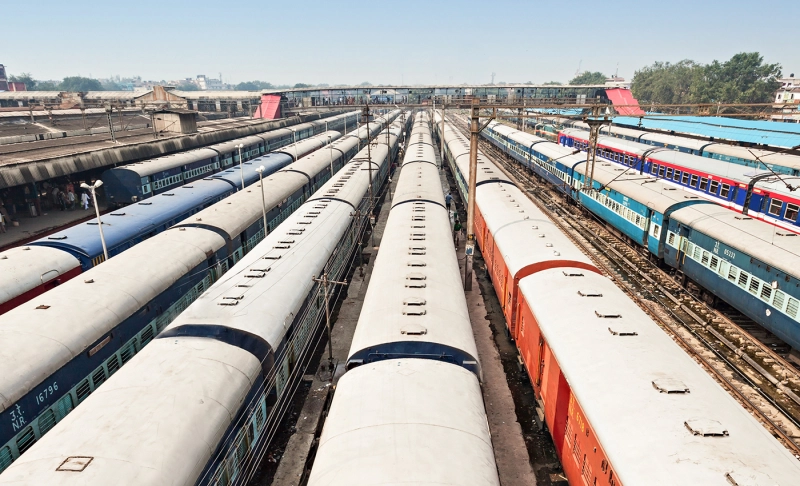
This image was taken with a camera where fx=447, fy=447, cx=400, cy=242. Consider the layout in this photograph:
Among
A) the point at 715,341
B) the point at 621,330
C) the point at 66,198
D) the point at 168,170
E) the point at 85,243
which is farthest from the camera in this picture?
the point at 66,198

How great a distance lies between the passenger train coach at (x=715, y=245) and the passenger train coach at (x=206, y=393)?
17613 millimetres

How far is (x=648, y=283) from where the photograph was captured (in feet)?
82.8

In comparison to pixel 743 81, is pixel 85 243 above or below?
below

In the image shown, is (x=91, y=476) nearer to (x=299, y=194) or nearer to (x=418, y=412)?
(x=418, y=412)

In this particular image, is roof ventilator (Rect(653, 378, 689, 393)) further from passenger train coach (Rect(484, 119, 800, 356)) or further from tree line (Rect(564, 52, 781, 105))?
tree line (Rect(564, 52, 781, 105))

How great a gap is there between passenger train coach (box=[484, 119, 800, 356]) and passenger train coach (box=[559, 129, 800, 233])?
4.55m

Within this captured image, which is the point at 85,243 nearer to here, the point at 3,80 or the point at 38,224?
the point at 38,224

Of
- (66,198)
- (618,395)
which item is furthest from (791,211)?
(66,198)

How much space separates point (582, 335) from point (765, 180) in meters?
24.4

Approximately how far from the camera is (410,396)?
9555 mm

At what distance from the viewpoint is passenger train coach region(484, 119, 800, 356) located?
1677 centimetres

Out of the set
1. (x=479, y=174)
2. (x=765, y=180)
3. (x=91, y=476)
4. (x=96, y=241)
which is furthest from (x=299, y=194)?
(x=765, y=180)

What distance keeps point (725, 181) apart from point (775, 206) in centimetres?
430

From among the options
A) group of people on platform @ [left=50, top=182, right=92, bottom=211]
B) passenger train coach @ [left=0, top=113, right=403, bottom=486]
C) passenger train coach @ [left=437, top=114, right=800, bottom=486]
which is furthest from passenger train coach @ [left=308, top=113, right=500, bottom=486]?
group of people on platform @ [left=50, top=182, right=92, bottom=211]
